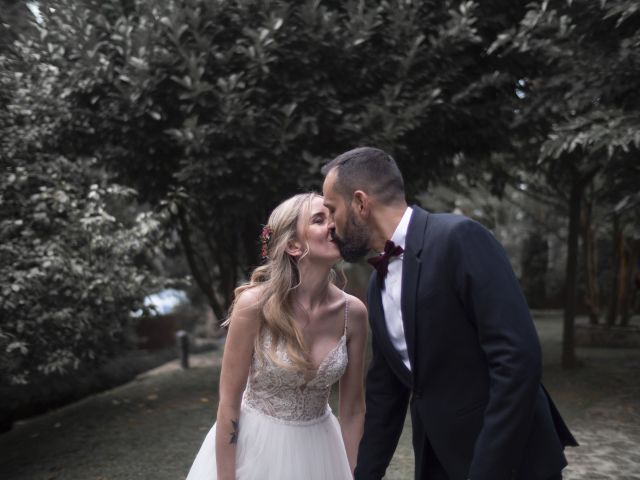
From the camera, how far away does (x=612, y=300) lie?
611 inches

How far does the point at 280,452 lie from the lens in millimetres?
3264

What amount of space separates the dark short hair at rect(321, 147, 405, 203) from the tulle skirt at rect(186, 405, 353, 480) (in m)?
1.38

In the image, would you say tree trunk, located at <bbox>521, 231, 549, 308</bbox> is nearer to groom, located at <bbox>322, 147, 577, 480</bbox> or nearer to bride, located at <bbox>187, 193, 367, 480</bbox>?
bride, located at <bbox>187, 193, 367, 480</bbox>

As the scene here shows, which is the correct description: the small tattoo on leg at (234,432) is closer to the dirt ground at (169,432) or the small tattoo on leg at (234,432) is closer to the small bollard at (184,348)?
the dirt ground at (169,432)

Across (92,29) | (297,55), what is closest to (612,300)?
(297,55)

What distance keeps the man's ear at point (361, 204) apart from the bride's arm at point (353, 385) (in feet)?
2.97

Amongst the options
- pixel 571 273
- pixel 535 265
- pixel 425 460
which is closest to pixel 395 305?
pixel 425 460

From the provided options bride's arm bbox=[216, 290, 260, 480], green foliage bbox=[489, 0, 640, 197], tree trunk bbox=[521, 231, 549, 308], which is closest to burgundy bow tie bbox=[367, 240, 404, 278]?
bride's arm bbox=[216, 290, 260, 480]

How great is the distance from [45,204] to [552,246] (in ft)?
73.6

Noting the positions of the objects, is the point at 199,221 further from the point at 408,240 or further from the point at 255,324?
the point at 408,240

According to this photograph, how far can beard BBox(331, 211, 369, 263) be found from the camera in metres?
2.62

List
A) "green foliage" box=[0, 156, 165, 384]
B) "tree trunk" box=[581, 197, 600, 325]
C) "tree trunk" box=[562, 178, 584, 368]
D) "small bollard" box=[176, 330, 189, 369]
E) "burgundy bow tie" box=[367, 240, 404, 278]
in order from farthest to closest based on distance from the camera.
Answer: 1. "tree trunk" box=[581, 197, 600, 325]
2. "small bollard" box=[176, 330, 189, 369]
3. "tree trunk" box=[562, 178, 584, 368]
4. "green foliage" box=[0, 156, 165, 384]
5. "burgundy bow tie" box=[367, 240, 404, 278]

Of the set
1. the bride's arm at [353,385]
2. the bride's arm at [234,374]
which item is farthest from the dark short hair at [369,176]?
the bride's arm at [353,385]

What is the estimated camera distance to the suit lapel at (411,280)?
2408 millimetres
